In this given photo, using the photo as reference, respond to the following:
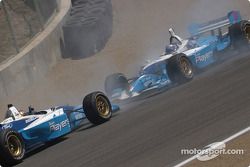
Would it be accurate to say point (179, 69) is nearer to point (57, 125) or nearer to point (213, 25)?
point (57, 125)

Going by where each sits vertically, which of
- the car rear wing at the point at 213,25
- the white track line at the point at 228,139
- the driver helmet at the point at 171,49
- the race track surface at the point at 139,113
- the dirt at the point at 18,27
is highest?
the dirt at the point at 18,27

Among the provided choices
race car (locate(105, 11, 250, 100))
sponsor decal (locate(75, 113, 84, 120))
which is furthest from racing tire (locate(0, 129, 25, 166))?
race car (locate(105, 11, 250, 100))

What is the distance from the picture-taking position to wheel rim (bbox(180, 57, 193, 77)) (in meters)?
13.8

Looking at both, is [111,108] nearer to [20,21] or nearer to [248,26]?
[248,26]

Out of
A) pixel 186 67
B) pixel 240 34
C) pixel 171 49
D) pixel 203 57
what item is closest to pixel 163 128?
pixel 186 67

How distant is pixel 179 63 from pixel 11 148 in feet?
15.0

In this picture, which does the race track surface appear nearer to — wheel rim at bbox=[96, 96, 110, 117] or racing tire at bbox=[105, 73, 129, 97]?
wheel rim at bbox=[96, 96, 110, 117]

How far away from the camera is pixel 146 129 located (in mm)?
10008

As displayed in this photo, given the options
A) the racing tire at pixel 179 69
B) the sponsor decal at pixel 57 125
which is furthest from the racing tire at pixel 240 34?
the sponsor decal at pixel 57 125

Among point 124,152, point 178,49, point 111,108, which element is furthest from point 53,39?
point 124,152

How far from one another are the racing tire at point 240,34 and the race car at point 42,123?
14.9ft

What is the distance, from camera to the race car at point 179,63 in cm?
1375

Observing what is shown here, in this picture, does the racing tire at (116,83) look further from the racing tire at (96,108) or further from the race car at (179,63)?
the racing tire at (96,108)

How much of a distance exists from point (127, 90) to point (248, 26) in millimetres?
3547
